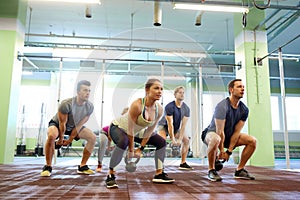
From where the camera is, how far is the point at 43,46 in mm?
8047

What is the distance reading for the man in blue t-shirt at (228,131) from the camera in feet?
9.14

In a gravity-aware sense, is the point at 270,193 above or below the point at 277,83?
below

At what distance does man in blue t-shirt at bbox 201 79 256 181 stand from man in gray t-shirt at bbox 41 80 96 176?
4.80ft

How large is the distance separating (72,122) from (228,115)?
6.15ft

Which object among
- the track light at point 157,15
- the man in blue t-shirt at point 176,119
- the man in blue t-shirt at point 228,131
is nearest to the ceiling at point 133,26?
the track light at point 157,15

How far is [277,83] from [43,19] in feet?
31.7

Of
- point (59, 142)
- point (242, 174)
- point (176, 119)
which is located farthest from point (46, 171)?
point (242, 174)

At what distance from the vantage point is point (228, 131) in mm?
2941

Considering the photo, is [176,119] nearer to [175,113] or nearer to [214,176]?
[175,113]

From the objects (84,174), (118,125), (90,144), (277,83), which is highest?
(277,83)

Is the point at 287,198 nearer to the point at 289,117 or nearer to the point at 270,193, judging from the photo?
the point at 270,193

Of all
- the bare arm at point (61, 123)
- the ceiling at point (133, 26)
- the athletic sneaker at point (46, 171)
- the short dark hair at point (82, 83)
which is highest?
the ceiling at point (133, 26)

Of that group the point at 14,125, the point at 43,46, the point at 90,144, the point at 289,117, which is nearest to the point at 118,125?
the point at 90,144

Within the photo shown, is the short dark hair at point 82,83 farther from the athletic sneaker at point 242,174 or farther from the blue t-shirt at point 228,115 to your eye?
the athletic sneaker at point 242,174
